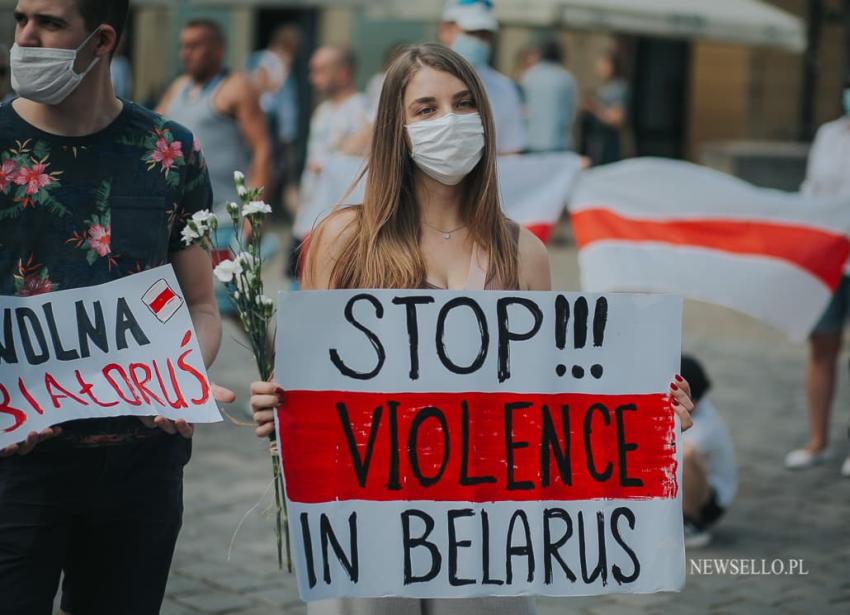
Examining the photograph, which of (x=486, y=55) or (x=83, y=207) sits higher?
(x=83, y=207)

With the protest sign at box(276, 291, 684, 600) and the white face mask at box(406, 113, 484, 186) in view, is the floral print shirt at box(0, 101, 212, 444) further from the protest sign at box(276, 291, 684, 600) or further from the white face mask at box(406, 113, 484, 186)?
the white face mask at box(406, 113, 484, 186)

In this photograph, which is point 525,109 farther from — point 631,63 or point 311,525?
point 311,525

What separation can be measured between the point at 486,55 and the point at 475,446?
481cm

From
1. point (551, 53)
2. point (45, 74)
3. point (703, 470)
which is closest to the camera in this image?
point (45, 74)

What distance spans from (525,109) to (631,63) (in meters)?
7.66

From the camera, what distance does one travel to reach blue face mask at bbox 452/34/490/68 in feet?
24.2

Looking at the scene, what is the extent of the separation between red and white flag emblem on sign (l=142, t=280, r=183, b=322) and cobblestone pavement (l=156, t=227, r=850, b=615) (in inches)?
27.0

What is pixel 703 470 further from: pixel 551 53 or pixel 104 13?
pixel 551 53

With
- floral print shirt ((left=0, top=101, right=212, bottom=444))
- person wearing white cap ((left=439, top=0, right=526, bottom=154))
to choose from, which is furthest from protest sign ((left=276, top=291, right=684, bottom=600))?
person wearing white cap ((left=439, top=0, right=526, bottom=154))

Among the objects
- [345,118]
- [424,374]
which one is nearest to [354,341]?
[424,374]

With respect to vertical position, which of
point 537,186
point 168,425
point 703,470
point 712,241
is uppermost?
point 168,425

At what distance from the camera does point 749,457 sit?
23.7 feet

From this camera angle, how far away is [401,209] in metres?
3.23

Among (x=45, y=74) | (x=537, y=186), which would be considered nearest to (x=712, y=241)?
(x=537, y=186)
